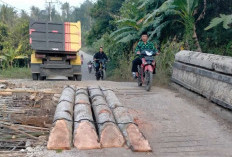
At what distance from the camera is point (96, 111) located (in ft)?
16.4

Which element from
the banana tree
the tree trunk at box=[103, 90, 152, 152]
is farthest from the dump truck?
the tree trunk at box=[103, 90, 152, 152]

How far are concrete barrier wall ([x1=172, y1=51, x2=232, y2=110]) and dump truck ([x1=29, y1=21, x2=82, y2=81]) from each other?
5020mm

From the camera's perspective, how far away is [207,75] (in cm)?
615

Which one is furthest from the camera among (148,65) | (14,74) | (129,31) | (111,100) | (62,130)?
(14,74)

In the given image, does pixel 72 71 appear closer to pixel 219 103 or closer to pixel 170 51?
pixel 170 51

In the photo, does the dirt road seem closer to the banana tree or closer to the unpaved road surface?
the unpaved road surface

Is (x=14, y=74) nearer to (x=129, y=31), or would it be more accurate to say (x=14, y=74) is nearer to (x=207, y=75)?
(x=129, y=31)

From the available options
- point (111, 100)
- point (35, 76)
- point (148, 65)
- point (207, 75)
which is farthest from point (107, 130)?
point (35, 76)

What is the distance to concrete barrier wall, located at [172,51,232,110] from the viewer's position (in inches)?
210

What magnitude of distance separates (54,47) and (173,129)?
7798mm

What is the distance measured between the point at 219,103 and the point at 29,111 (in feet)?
12.0

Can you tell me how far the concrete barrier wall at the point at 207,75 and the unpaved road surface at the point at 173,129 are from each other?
1.26 ft

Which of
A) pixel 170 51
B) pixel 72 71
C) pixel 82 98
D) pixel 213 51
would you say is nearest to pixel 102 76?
pixel 72 71

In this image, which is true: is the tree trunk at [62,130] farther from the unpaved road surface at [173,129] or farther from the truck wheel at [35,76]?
the truck wheel at [35,76]
